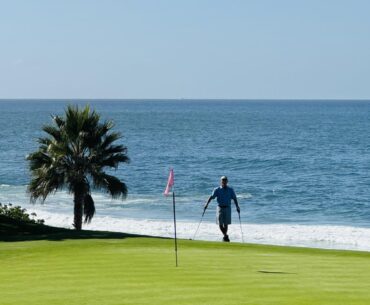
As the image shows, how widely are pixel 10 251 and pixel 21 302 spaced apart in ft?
26.9

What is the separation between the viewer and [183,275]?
15445mm

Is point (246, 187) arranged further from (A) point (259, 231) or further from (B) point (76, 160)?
(B) point (76, 160)

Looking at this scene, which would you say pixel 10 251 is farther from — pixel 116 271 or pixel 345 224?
pixel 345 224

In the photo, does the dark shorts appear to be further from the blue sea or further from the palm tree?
the blue sea

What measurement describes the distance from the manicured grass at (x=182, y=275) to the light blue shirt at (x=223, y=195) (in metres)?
3.48

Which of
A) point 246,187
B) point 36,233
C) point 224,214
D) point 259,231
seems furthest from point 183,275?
point 246,187

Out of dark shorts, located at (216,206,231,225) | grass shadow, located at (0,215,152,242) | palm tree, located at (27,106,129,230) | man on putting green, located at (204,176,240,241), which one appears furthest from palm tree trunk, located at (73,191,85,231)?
dark shorts, located at (216,206,231,225)

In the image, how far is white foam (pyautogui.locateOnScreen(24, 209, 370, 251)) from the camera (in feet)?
125

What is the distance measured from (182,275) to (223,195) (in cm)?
982

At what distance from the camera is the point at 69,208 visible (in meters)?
50.9

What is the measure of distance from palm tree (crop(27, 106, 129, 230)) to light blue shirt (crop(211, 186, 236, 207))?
7.97 meters

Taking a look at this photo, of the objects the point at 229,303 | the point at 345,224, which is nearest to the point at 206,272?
the point at 229,303

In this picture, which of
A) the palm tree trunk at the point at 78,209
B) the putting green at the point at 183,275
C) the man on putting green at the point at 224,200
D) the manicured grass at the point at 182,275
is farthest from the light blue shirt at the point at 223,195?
the palm tree trunk at the point at 78,209

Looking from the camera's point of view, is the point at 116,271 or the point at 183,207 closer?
the point at 116,271
